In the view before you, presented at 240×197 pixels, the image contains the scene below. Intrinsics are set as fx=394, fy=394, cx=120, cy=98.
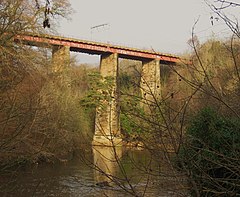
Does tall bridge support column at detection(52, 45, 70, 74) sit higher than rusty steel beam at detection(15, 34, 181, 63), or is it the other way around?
rusty steel beam at detection(15, 34, 181, 63)

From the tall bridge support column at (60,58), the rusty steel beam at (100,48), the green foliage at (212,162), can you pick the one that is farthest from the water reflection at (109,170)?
the rusty steel beam at (100,48)

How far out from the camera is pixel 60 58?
65.6 ft

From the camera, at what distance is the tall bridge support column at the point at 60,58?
17.8 metres

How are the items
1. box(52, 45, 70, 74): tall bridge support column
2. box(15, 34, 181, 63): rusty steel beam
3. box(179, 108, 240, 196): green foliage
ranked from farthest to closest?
box(15, 34, 181, 63): rusty steel beam, box(52, 45, 70, 74): tall bridge support column, box(179, 108, 240, 196): green foliage

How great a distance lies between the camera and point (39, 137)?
12.3m

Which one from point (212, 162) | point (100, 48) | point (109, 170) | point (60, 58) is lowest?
point (109, 170)

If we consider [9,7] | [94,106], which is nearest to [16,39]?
[9,7]

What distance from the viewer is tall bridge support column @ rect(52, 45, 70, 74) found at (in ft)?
58.3

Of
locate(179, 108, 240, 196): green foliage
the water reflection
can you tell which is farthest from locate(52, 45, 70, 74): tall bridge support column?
locate(179, 108, 240, 196): green foliage

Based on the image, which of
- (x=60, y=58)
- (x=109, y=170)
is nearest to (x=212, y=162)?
(x=109, y=170)

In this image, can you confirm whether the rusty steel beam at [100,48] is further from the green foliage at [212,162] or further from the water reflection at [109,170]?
the green foliage at [212,162]

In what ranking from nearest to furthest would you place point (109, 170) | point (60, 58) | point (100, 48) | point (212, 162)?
point (212, 162)
point (109, 170)
point (60, 58)
point (100, 48)

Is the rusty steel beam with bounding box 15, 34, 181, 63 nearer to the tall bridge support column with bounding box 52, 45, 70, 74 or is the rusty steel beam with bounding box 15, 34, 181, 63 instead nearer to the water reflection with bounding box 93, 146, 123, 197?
the tall bridge support column with bounding box 52, 45, 70, 74

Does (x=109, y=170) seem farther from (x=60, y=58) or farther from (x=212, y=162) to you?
(x=60, y=58)
